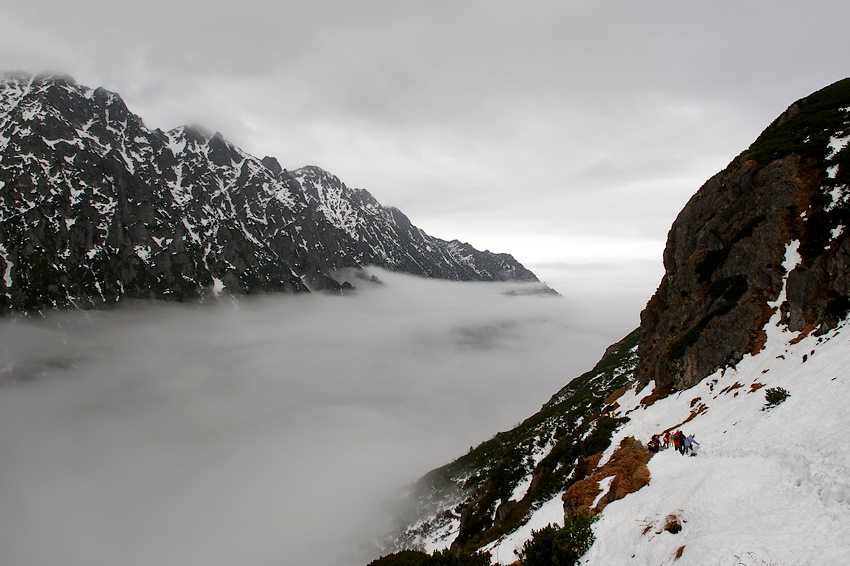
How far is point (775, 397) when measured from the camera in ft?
66.0

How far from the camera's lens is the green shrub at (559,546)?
1399 centimetres

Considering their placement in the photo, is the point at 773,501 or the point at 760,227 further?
the point at 760,227

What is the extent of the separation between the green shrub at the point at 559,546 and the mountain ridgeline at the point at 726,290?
33 cm

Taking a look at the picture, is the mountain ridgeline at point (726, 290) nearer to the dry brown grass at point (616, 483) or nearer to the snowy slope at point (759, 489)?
the dry brown grass at point (616, 483)

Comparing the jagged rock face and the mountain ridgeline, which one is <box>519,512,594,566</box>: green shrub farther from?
the jagged rock face

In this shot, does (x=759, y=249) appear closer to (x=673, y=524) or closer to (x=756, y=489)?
(x=756, y=489)

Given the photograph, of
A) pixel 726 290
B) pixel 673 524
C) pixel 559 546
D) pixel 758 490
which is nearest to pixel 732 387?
pixel 726 290

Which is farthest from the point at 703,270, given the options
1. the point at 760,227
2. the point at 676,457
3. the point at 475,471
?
the point at 475,471

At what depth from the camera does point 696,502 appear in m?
13.2

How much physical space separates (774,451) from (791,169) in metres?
37.8

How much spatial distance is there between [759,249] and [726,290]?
4.59 m

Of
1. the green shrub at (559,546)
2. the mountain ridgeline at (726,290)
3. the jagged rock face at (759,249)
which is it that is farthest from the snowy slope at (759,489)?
the jagged rock face at (759,249)

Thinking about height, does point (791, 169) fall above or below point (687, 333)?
above

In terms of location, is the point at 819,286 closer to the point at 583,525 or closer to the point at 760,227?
the point at 760,227
